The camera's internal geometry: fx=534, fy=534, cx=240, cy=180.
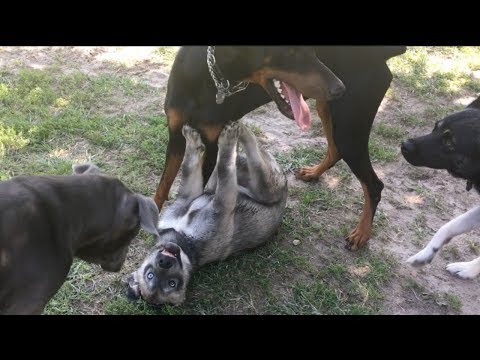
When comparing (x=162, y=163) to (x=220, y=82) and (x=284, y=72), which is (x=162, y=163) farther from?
(x=284, y=72)

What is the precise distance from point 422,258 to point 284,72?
2.06 meters

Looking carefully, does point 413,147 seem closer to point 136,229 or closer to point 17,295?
point 136,229

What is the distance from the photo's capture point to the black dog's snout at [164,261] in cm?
410

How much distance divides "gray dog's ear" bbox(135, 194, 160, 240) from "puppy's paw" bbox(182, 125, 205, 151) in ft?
2.69

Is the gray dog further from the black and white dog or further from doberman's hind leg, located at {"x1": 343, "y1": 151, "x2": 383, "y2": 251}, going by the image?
the black and white dog

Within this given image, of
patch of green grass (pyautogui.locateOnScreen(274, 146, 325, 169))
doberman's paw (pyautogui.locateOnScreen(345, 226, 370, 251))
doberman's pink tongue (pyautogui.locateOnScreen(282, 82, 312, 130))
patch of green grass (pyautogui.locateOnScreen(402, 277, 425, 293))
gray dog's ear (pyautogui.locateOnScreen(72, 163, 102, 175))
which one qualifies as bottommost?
patch of green grass (pyautogui.locateOnScreen(402, 277, 425, 293))

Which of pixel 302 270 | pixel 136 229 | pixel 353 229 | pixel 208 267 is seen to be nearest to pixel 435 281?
pixel 353 229

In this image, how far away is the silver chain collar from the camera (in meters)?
3.81

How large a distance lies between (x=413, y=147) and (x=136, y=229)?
2390mm

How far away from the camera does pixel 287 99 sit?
12.9 feet

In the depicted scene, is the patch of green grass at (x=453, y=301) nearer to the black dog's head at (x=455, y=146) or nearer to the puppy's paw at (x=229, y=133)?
the black dog's head at (x=455, y=146)

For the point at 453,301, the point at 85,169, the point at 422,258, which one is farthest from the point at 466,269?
the point at 85,169

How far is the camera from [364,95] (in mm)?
4160

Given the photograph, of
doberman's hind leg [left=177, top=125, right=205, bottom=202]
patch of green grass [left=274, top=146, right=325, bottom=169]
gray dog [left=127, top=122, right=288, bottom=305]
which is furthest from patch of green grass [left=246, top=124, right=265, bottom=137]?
doberman's hind leg [left=177, top=125, right=205, bottom=202]
